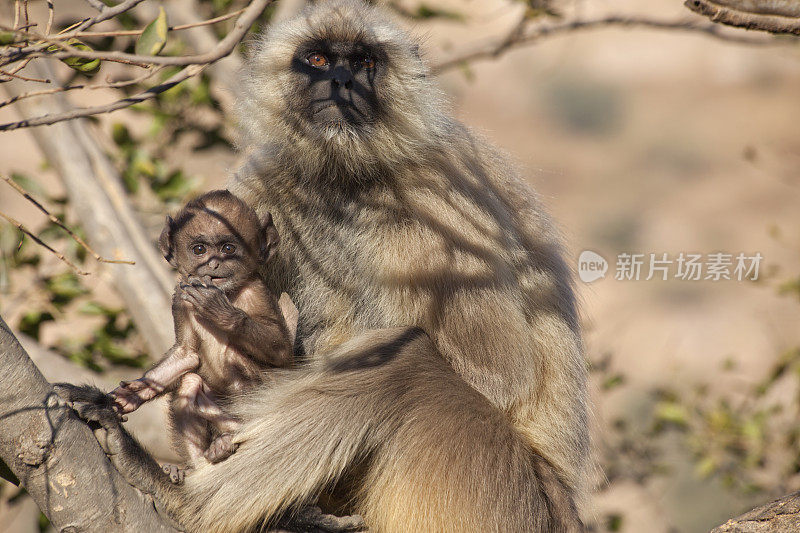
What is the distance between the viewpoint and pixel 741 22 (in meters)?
2.39

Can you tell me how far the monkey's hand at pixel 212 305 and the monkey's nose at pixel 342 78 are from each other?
0.97m

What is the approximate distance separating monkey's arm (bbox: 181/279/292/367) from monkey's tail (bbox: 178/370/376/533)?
19 centimetres

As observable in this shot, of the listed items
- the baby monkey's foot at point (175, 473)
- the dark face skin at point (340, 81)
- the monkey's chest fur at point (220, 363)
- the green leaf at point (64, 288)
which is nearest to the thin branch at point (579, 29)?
the dark face skin at point (340, 81)

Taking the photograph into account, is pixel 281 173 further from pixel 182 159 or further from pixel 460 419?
pixel 182 159

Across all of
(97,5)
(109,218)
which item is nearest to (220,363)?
(97,5)

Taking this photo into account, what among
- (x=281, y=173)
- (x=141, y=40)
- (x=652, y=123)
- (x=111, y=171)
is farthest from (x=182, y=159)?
(x=652, y=123)

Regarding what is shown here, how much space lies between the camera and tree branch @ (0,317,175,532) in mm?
1912

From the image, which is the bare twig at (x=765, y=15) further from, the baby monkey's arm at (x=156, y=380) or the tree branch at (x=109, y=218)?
the tree branch at (x=109, y=218)

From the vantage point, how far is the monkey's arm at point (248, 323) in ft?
8.00

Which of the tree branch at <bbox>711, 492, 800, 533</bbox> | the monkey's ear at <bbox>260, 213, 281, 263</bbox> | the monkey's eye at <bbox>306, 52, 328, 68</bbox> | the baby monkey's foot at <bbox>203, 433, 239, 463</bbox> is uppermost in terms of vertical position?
the monkey's eye at <bbox>306, 52, 328, 68</bbox>

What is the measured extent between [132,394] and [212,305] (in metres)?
0.38

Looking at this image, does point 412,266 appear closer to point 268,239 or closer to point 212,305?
point 268,239

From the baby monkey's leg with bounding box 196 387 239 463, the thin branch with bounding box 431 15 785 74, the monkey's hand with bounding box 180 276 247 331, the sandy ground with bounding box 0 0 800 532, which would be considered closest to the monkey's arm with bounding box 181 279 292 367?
the monkey's hand with bounding box 180 276 247 331

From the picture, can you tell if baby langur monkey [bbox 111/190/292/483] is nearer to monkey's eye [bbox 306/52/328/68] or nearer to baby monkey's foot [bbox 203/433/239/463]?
baby monkey's foot [bbox 203/433/239/463]
